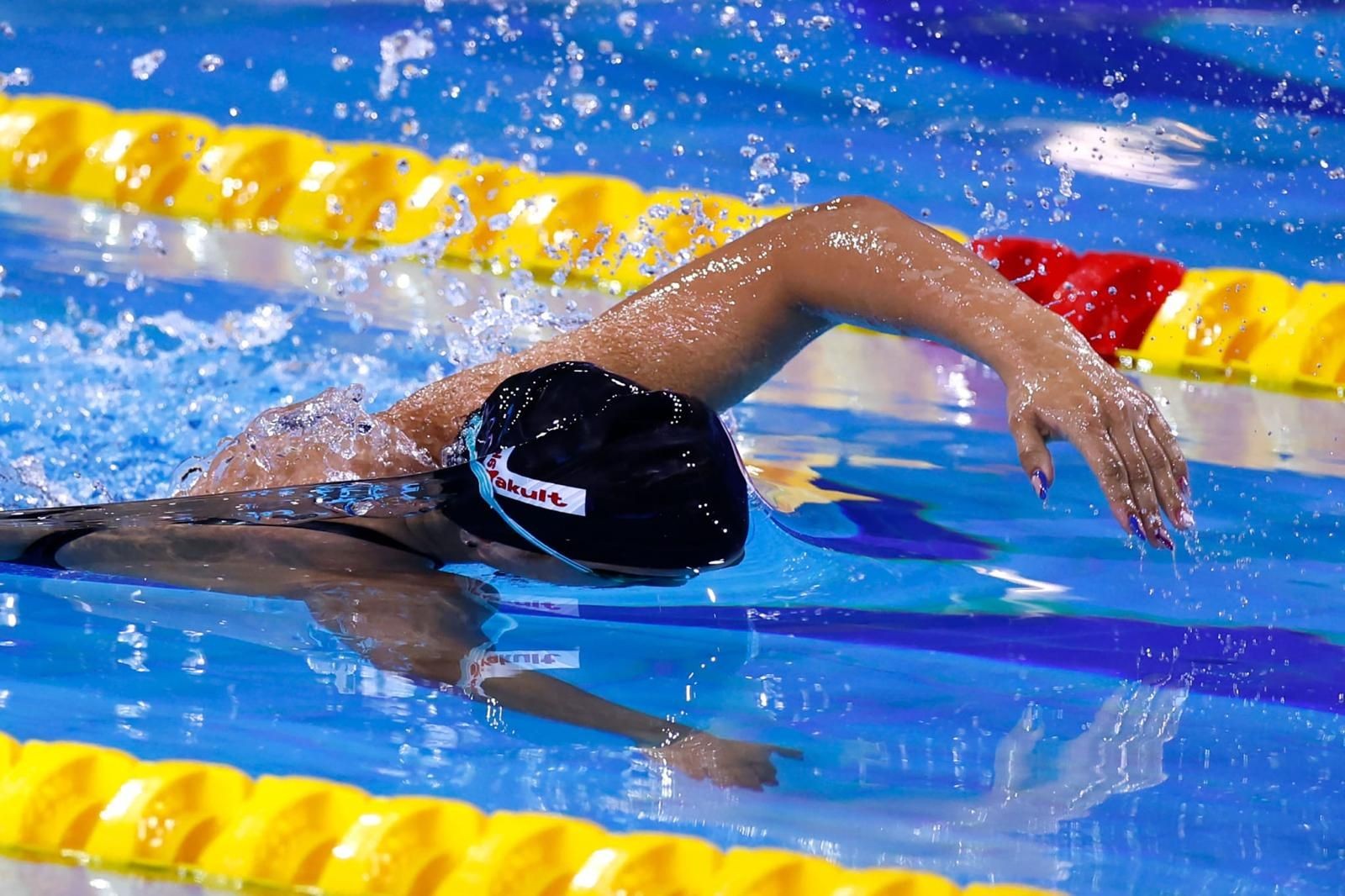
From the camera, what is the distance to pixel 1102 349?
10.9ft

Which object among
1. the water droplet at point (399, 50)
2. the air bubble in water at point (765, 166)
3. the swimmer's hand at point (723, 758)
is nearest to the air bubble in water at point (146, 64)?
the water droplet at point (399, 50)

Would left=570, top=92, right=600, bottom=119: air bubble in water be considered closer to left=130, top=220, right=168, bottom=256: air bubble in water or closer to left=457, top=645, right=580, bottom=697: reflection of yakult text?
left=130, top=220, right=168, bottom=256: air bubble in water

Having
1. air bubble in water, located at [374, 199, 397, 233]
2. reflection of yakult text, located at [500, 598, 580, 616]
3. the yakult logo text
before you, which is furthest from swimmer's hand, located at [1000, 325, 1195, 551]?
air bubble in water, located at [374, 199, 397, 233]

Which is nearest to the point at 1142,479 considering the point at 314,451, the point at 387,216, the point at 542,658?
the point at 542,658

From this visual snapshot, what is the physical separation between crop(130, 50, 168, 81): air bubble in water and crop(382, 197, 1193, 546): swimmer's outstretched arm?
3.39m

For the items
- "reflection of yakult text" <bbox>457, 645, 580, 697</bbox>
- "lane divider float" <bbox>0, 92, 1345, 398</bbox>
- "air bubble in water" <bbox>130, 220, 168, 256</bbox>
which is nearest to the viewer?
"reflection of yakult text" <bbox>457, 645, 580, 697</bbox>

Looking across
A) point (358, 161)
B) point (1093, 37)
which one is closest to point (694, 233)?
point (358, 161)

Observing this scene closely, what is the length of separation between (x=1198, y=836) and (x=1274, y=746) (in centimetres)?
30

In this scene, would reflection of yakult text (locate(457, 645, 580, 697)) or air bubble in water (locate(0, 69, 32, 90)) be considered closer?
reflection of yakult text (locate(457, 645, 580, 697))

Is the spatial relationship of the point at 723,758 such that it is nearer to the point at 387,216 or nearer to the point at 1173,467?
the point at 1173,467

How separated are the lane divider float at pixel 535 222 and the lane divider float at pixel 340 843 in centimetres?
202

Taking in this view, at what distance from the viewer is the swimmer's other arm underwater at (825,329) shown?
1.46 m

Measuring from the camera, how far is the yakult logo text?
175 centimetres

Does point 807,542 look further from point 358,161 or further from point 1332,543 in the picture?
point 358,161
